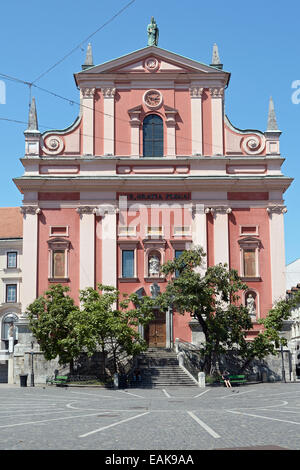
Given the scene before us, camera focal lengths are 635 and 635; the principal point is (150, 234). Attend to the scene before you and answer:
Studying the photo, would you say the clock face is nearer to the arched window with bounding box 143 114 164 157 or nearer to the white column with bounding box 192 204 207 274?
the arched window with bounding box 143 114 164 157

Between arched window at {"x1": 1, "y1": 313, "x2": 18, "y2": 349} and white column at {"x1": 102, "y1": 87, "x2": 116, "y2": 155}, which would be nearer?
white column at {"x1": 102, "y1": 87, "x2": 116, "y2": 155}

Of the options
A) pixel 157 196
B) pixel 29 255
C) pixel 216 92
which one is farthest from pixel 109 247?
pixel 216 92

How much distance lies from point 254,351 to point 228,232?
908cm

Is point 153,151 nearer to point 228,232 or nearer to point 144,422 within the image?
point 228,232

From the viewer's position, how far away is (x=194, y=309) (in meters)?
37.0

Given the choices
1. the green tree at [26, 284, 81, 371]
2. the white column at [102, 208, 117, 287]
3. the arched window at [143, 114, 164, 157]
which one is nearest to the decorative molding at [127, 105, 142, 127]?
the arched window at [143, 114, 164, 157]

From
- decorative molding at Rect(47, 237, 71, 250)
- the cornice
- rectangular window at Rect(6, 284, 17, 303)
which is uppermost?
the cornice

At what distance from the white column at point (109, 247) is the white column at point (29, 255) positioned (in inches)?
184

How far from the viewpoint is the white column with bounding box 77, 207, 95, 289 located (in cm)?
4309

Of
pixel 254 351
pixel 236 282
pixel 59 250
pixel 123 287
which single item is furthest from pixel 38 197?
pixel 254 351

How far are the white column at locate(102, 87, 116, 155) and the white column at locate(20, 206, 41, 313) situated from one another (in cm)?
662

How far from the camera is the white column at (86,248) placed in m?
43.1

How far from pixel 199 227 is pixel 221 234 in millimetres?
1618

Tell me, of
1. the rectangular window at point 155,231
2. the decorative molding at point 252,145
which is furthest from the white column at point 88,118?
the decorative molding at point 252,145
